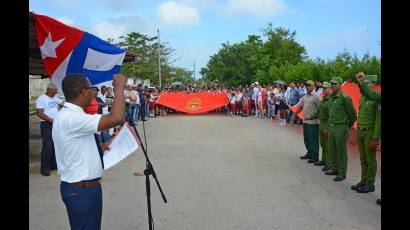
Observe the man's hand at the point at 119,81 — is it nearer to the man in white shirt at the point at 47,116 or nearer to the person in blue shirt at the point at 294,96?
the man in white shirt at the point at 47,116

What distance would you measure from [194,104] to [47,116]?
18.6 metres

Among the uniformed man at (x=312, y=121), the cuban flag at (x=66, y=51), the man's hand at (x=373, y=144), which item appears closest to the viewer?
the man's hand at (x=373, y=144)

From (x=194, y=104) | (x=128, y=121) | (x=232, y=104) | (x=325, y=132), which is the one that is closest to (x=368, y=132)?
(x=325, y=132)

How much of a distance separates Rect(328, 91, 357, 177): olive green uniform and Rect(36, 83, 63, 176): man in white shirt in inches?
216

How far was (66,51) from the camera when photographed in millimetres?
8141

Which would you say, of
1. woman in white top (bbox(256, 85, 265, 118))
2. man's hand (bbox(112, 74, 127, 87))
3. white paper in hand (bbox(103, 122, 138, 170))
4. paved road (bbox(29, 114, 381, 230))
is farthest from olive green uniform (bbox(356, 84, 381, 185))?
woman in white top (bbox(256, 85, 265, 118))

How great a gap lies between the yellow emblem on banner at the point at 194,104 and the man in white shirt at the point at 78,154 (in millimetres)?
23482

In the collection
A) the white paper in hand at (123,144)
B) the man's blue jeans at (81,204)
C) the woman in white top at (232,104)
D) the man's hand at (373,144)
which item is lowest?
the man's blue jeans at (81,204)

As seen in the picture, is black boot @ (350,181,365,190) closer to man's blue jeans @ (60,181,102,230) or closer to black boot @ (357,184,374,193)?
black boot @ (357,184,374,193)

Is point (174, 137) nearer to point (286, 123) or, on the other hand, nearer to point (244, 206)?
point (286, 123)

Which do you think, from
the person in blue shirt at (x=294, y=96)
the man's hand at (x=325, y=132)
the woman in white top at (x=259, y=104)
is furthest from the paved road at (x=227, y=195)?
the woman in white top at (x=259, y=104)

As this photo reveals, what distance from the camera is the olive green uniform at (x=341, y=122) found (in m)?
8.34

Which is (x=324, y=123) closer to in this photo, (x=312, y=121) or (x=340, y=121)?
(x=312, y=121)
